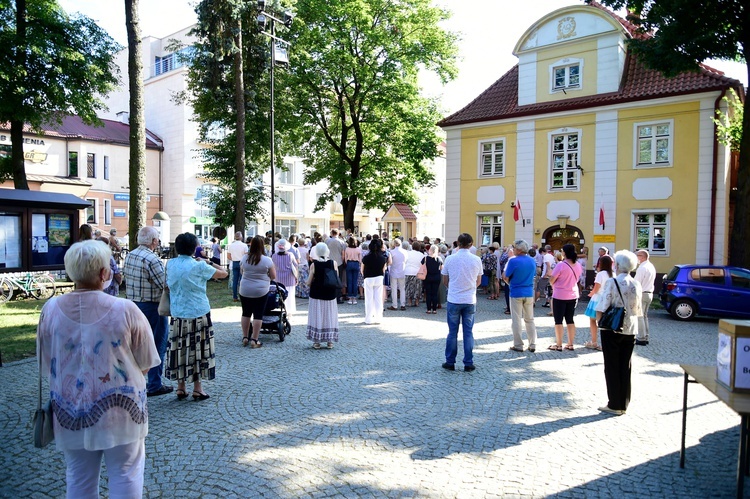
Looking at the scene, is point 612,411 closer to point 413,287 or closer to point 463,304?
point 463,304

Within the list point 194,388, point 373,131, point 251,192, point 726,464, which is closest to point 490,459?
point 726,464

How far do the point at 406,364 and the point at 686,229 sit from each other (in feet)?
56.0

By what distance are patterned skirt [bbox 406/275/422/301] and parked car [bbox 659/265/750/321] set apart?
7.02 meters

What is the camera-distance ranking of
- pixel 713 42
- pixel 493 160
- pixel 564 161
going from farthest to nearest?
pixel 493 160
pixel 564 161
pixel 713 42

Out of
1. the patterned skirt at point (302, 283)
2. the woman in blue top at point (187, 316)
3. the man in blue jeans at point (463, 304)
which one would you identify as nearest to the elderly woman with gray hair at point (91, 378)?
the woman in blue top at point (187, 316)

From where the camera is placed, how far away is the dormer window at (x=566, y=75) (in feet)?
77.6

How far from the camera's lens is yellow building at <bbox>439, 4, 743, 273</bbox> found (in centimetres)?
2056

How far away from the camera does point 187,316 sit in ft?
20.5

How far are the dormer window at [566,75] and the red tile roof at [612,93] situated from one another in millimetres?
640

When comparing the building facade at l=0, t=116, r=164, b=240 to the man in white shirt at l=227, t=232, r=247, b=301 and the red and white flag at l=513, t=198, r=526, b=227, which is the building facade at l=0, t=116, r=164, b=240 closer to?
the man in white shirt at l=227, t=232, r=247, b=301

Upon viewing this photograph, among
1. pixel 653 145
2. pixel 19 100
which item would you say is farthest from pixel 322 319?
pixel 653 145

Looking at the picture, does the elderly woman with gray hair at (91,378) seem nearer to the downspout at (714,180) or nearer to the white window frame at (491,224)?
the downspout at (714,180)

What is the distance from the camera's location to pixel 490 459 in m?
4.88

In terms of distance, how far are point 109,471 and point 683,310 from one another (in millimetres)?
15401
